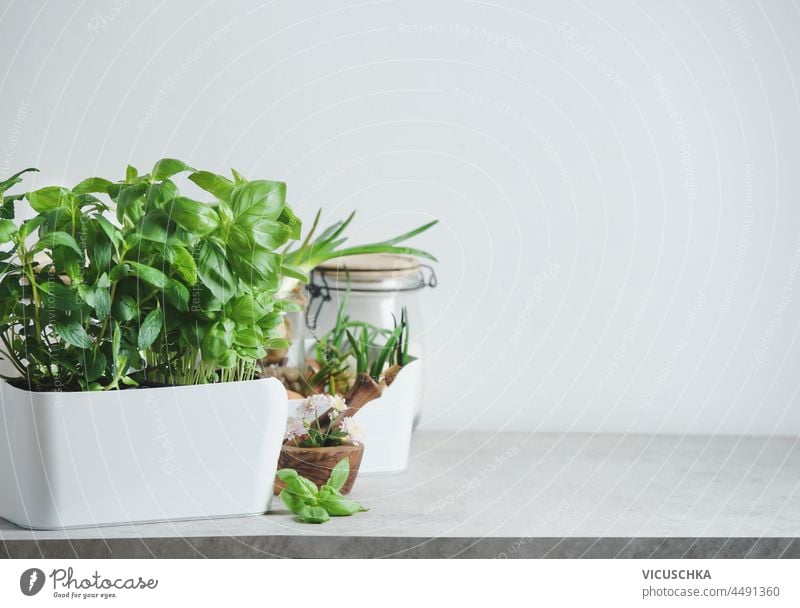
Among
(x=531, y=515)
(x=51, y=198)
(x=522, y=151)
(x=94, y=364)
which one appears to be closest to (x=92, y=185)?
(x=51, y=198)

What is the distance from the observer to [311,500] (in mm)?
784

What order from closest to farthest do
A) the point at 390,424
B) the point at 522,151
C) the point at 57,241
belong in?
the point at 57,241, the point at 390,424, the point at 522,151

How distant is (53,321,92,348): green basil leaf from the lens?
682mm

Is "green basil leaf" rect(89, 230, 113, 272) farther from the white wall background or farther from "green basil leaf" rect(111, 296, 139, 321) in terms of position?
the white wall background

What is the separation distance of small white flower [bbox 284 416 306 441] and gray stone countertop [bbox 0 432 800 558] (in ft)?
0.21

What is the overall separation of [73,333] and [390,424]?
346 mm

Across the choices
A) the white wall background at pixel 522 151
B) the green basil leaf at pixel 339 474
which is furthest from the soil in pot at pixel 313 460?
the white wall background at pixel 522 151

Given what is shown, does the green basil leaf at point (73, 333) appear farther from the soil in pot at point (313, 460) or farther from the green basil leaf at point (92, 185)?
the soil in pot at point (313, 460)

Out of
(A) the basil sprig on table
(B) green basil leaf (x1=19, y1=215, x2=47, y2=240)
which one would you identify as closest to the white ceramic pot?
(A) the basil sprig on table

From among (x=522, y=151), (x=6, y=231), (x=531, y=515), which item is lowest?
(x=531, y=515)

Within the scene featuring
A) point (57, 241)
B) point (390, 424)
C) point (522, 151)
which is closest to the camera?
point (57, 241)

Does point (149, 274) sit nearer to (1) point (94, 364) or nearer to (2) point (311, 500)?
(1) point (94, 364)

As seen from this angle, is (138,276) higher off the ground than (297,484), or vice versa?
(138,276)

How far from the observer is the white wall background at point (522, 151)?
1.10 meters
